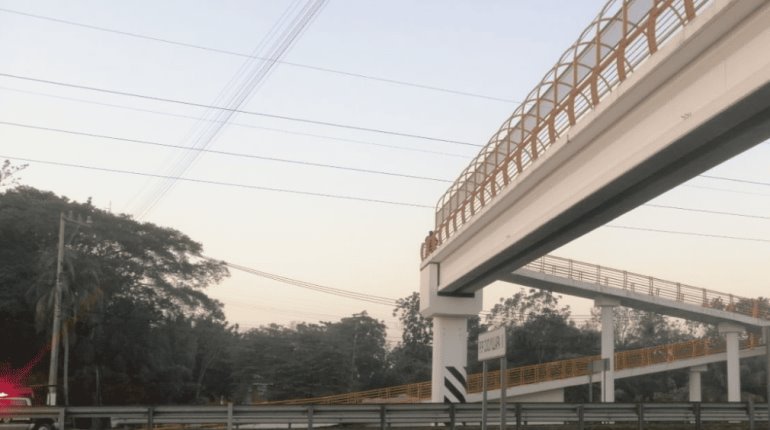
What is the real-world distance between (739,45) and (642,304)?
36.4 metres

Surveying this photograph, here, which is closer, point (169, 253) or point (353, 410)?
point (353, 410)

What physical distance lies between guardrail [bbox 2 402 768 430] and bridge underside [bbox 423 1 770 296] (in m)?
4.69

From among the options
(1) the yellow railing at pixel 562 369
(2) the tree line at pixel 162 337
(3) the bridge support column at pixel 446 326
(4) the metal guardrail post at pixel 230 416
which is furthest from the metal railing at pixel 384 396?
(4) the metal guardrail post at pixel 230 416

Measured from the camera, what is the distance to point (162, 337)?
212 feet

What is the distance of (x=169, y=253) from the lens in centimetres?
Result: 6956

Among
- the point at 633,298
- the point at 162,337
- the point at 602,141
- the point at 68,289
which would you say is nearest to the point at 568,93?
the point at 602,141

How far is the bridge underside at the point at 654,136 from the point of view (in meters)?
13.8

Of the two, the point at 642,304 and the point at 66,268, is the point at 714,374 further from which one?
the point at 66,268

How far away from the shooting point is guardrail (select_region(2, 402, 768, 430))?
21.4 meters

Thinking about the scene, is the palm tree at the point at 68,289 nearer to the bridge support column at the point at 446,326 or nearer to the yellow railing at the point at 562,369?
the yellow railing at the point at 562,369

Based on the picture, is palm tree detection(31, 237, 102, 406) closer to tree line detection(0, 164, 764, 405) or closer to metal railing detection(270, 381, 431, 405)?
tree line detection(0, 164, 764, 405)

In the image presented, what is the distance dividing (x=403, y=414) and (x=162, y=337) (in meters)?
44.7

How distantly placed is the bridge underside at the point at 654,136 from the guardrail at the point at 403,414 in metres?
4.69

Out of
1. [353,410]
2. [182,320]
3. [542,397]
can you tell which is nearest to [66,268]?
[182,320]
